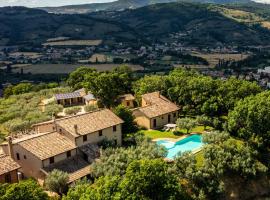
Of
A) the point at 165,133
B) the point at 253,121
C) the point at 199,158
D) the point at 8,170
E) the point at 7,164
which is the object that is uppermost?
the point at 253,121

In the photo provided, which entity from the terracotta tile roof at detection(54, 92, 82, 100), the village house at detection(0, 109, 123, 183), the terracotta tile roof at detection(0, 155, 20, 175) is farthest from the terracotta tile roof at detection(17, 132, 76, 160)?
the terracotta tile roof at detection(54, 92, 82, 100)

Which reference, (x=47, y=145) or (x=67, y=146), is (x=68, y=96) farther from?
(x=47, y=145)

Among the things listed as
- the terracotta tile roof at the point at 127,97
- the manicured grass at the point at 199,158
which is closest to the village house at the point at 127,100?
the terracotta tile roof at the point at 127,97

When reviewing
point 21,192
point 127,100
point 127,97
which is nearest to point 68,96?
point 127,97

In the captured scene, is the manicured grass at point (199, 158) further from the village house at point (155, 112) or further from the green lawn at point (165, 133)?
the village house at point (155, 112)

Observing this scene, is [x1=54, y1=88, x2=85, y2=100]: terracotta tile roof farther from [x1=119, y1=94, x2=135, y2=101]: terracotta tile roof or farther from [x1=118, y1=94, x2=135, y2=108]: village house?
[x1=118, y1=94, x2=135, y2=108]: village house

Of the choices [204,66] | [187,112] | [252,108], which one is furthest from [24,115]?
[204,66]

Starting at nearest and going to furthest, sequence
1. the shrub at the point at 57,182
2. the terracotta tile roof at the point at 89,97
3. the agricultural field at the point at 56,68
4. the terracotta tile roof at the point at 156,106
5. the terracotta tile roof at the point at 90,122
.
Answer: the shrub at the point at 57,182
the terracotta tile roof at the point at 90,122
the terracotta tile roof at the point at 156,106
the terracotta tile roof at the point at 89,97
the agricultural field at the point at 56,68
